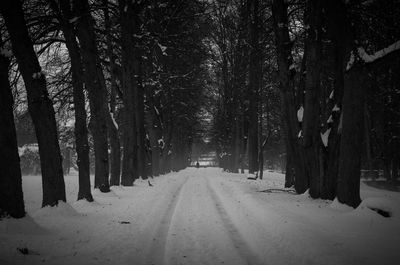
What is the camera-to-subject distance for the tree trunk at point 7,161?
6.46 metres

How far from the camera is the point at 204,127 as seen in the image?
5684 cm

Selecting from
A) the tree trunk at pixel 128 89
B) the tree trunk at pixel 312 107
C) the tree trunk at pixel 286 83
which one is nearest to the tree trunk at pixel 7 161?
the tree trunk at pixel 312 107

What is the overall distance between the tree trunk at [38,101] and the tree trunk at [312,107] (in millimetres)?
8000

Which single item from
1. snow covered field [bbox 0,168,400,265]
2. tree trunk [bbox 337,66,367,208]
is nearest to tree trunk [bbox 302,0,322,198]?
snow covered field [bbox 0,168,400,265]

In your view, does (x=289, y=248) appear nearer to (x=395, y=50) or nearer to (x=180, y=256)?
(x=180, y=256)

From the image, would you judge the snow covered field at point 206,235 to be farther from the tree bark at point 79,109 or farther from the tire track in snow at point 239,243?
the tree bark at point 79,109

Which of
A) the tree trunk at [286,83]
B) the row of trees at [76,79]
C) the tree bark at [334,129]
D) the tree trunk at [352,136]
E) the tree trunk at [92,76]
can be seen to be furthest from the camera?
the tree trunk at [286,83]

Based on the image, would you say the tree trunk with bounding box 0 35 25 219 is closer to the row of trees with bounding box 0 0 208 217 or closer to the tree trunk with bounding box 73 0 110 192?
the row of trees with bounding box 0 0 208 217

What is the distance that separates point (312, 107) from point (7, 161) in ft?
30.9

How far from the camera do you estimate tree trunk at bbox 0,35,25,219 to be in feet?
21.2

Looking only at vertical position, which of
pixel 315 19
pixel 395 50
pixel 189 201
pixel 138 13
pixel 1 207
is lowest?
pixel 189 201

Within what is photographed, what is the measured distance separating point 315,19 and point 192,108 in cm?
2506

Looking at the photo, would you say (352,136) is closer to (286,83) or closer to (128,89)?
(286,83)

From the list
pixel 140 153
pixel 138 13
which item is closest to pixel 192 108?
pixel 140 153
